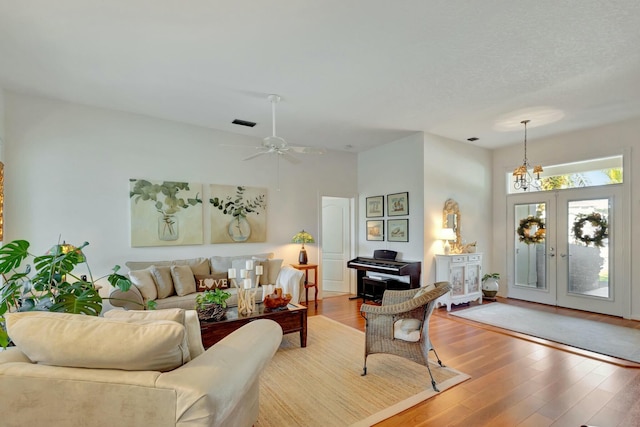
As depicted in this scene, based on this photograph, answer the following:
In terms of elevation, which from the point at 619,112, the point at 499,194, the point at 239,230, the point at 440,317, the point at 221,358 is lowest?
the point at 440,317

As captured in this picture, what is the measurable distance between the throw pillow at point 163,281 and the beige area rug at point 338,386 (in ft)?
5.91

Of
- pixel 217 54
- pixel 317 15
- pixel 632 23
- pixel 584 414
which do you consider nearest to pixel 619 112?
pixel 632 23

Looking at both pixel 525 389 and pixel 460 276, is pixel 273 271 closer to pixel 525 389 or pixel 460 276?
pixel 460 276

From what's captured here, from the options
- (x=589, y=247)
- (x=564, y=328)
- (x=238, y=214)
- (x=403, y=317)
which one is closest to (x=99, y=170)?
(x=238, y=214)

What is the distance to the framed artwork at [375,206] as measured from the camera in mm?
6184

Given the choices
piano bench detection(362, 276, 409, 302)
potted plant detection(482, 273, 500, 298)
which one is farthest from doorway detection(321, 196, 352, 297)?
potted plant detection(482, 273, 500, 298)

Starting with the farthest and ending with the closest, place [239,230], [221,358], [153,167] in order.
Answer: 1. [239,230]
2. [153,167]
3. [221,358]

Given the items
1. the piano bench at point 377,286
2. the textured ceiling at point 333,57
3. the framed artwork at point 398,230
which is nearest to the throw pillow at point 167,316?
the textured ceiling at point 333,57

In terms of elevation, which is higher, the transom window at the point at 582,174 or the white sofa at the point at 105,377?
the transom window at the point at 582,174

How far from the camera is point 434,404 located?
2.44 metres

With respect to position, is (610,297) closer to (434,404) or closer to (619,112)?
(619,112)

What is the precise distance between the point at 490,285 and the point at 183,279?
549cm

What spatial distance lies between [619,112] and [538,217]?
2076 millimetres

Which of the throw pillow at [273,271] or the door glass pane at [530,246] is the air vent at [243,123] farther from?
the door glass pane at [530,246]
